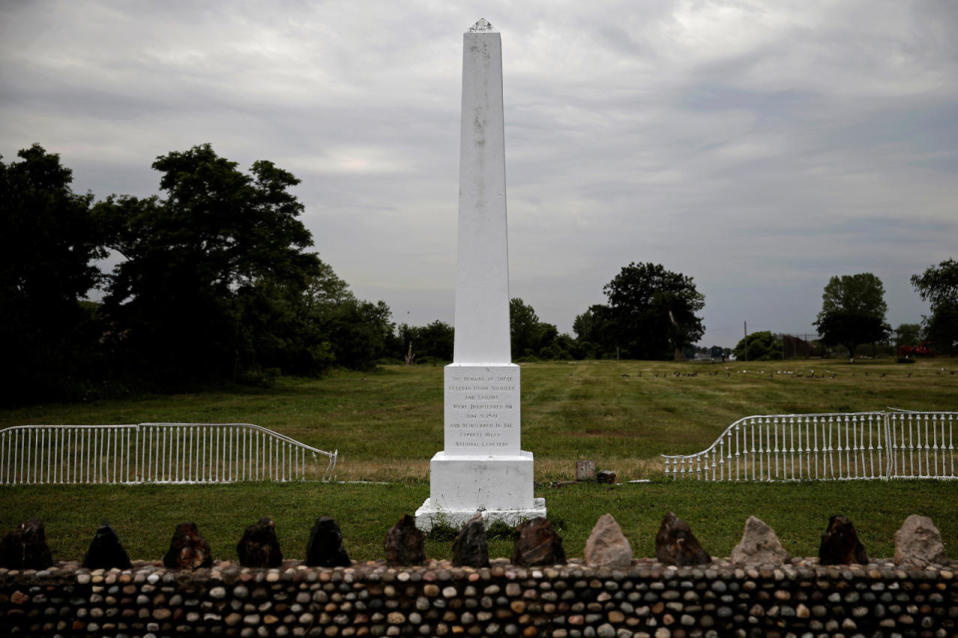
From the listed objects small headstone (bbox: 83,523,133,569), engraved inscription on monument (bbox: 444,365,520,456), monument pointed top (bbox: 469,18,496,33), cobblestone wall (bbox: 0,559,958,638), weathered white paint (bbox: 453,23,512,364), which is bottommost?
cobblestone wall (bbox: 0,559,958,638)

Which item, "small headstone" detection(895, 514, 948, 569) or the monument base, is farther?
the monument base

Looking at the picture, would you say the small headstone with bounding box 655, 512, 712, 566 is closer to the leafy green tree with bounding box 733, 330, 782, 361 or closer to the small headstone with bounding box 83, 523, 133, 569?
the small headstone with bounding box 83, 523, 133, 569

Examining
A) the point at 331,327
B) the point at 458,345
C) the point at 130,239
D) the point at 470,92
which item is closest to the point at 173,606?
the point at 458,345

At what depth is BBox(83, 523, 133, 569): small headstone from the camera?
5688mm

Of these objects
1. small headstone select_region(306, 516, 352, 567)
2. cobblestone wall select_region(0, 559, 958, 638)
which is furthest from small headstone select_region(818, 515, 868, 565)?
small headstone select_region(306, 516, 352, 567)

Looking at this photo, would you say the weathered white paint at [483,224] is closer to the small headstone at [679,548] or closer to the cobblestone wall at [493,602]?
the small headstone at [679,548]

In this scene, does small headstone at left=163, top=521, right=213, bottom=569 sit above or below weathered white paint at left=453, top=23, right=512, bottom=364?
below

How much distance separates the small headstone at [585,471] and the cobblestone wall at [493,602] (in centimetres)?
672

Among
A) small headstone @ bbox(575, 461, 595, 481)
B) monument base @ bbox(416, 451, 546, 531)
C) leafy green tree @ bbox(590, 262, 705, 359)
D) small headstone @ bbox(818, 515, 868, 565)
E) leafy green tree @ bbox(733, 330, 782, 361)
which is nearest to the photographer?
small headstone @ bbox(818, 515, 868, 565)

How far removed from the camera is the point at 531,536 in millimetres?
5703

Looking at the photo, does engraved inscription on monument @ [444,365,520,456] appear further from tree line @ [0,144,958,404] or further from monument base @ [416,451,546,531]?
tree line @ [0,144,958,404]

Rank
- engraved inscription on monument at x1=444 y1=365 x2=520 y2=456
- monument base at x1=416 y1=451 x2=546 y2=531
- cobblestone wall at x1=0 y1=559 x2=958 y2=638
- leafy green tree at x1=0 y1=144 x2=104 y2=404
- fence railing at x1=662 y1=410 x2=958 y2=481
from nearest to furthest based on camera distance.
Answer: cobblestone wall at x1=0 y1=559 x2=958 y2=638
monument base at x1=416 y1=451 x2=546 y2=531
engraved inscription on monument at x1=444 y1=365 x2=520 y2=456
fence railing at x1=662 y1=410 x2=958 y2=481
leafy green tree at x1=0 y1=144 x2=104 y2=404

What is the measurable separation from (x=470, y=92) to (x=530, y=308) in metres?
98.2

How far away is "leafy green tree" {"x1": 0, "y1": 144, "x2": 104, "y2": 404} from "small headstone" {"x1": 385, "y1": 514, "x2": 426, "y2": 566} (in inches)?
1033
